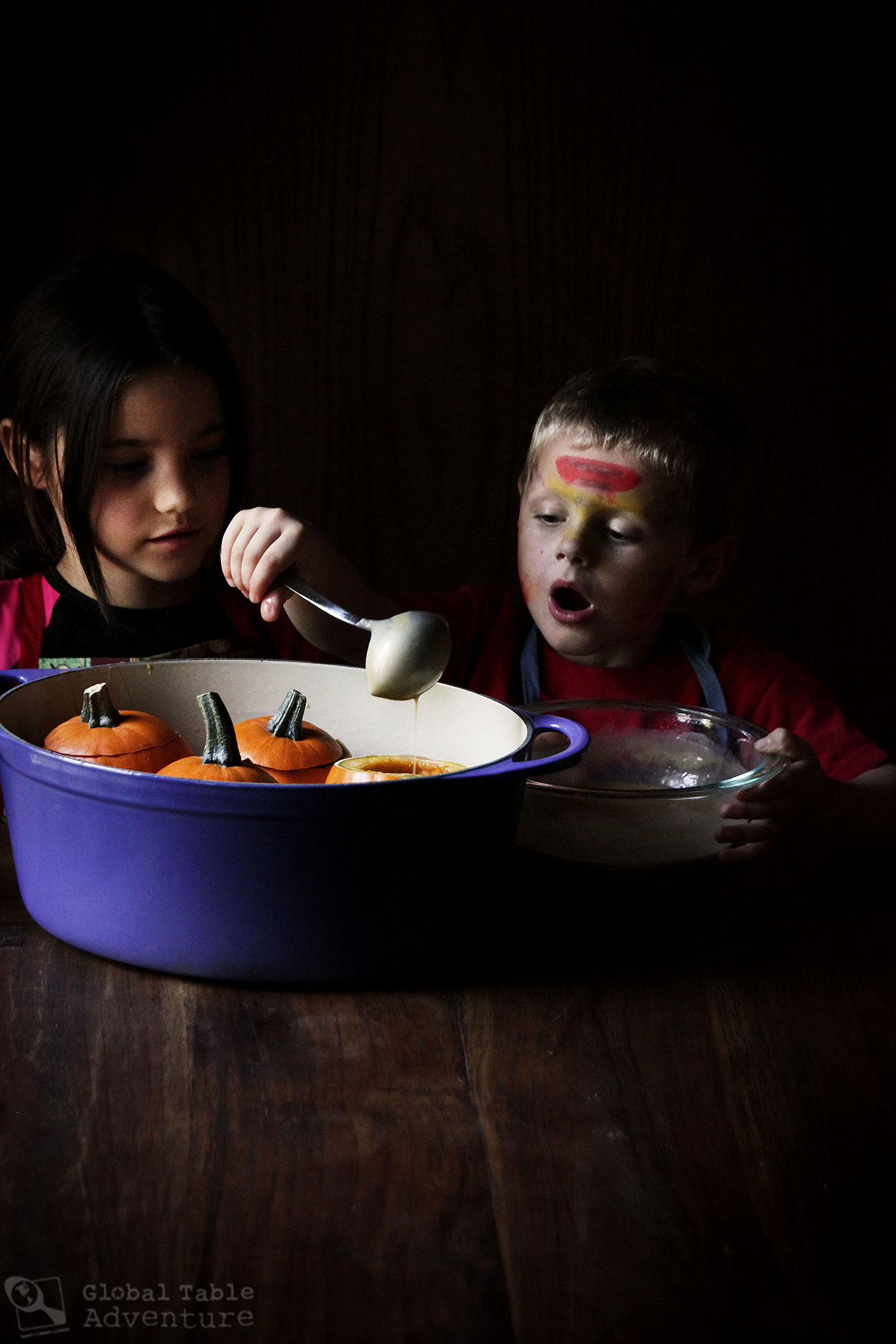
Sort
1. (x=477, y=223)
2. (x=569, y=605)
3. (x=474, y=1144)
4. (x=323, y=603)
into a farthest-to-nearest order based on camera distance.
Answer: (x=477, y=223)
(x=569, y=605)
(x=323, y=603)
(x=474, y=1144)

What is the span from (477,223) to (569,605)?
2.02 ft

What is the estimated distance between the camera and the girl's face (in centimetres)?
112

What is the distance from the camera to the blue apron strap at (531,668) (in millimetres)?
1333

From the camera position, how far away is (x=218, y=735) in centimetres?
76

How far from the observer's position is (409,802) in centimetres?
63

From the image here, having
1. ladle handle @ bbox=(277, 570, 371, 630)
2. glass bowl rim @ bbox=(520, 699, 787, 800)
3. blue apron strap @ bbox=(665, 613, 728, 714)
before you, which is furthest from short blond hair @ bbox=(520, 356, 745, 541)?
ladle handle @ bbox=(277, 570, 371, 630)

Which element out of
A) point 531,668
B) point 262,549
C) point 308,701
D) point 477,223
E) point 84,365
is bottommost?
point 531,668

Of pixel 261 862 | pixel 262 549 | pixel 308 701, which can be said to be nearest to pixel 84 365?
pixel 262 549

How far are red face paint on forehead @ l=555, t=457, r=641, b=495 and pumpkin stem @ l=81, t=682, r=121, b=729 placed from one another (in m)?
0.60

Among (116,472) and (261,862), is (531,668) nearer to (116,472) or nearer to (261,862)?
(116,472)

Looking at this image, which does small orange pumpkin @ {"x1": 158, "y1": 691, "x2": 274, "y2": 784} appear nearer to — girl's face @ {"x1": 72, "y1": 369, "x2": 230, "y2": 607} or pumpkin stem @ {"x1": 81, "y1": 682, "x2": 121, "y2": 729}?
pumpkin stem @ {"x1": 81, "y1": 682, "x2": 121, "y2": 729}

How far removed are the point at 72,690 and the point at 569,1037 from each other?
1.46ft

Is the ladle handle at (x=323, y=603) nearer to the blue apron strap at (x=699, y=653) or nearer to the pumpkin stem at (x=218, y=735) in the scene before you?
the pumpkin stem at (x=218, y=735)

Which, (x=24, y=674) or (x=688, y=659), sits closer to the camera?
(x=24, y=674)
